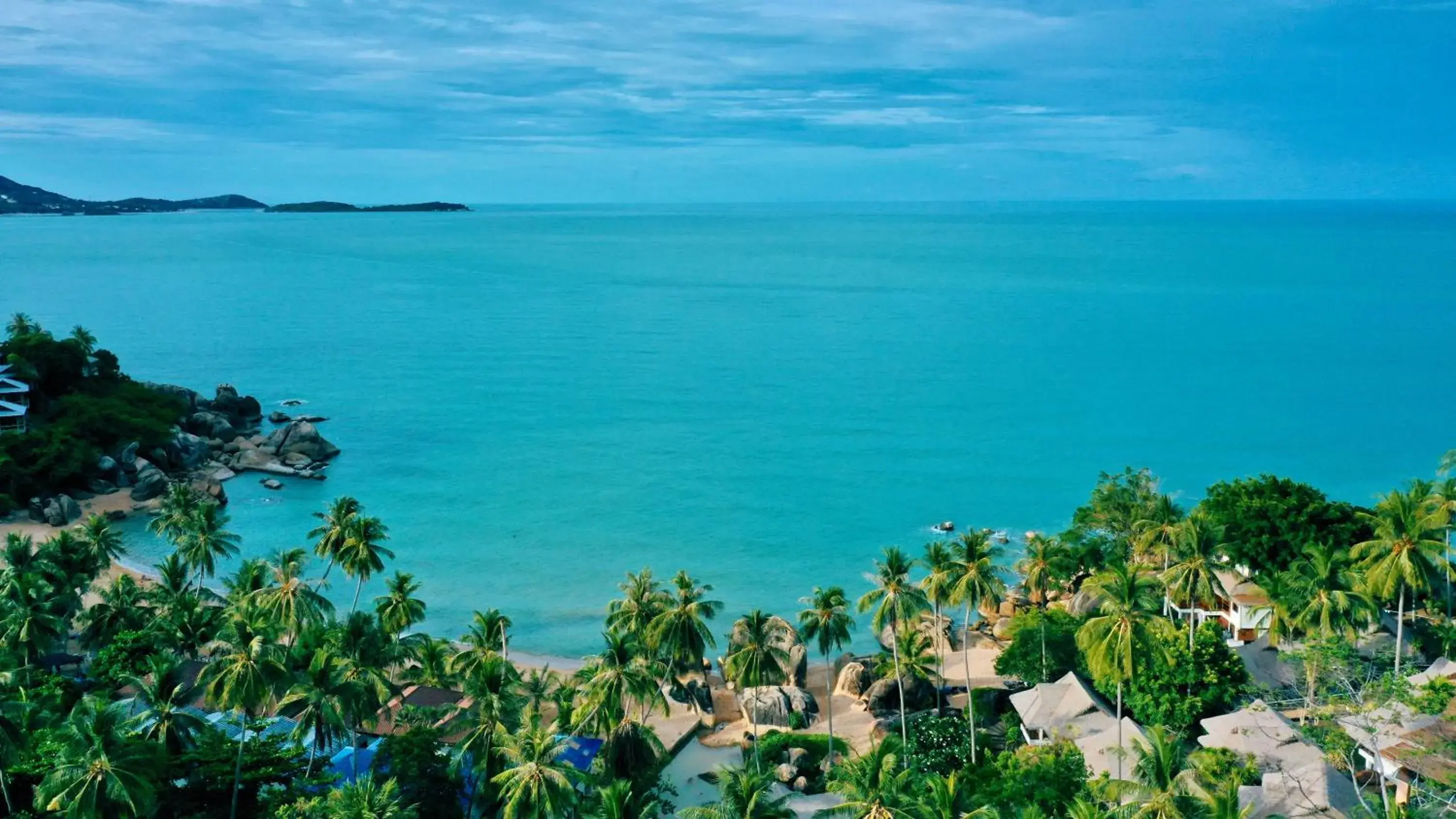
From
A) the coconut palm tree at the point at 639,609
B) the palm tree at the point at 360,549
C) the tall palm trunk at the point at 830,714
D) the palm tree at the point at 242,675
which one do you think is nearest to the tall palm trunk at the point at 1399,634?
the tall palm trunk at the point at 830,714

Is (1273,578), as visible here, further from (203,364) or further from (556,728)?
(203,364)

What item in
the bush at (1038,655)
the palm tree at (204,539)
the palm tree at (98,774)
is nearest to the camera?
the palm tree at (98,774)

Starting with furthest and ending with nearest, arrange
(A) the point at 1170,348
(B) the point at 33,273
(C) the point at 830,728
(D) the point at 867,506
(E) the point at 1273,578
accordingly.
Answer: (B) the point at 33,273 → (A) the point at 1170,348 → (D) the point at 867,506 → (E) the point at 1273,578 → (C) the point at 830,728

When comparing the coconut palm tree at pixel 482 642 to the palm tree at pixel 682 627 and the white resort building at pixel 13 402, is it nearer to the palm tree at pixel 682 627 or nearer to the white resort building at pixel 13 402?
the palm tree at pixel 682 627

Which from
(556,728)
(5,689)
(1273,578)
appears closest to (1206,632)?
(1273,578)

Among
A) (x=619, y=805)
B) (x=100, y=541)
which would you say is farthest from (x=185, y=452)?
(x=619, y=805)

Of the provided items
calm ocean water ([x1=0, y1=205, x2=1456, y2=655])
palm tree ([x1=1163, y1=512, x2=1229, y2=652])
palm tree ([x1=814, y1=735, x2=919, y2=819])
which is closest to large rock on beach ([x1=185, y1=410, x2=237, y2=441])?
calm ocean water ([x1=0, y1=205, x2=1456, y2=655])

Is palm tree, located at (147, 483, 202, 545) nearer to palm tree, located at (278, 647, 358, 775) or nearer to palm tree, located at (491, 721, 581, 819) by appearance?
palm tree, located at (278, 647, 358, 775)
